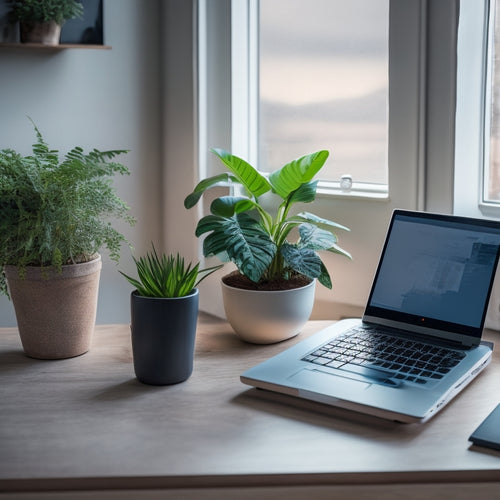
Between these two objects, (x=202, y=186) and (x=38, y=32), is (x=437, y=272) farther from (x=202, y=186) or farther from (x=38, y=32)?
(x=38, y=32)

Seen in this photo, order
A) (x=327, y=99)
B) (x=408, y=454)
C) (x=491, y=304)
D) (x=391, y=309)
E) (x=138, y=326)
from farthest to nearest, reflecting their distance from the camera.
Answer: (x=327, y=99) → (x=491, y=304) → (x=391, y=309) → (x=138, y=326) → (x=408, y=454)

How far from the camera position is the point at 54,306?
1252mm

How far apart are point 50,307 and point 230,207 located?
41cm

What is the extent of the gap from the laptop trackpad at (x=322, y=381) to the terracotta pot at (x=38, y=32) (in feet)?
3.51

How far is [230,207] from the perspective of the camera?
144 cm

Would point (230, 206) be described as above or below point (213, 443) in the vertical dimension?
above

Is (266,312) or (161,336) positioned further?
(266,312)

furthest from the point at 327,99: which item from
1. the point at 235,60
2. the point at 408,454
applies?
the point at 408,454

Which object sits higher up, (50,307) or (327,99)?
(327,99)

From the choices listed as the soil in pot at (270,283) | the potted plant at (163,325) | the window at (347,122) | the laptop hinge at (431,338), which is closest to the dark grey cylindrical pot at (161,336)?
the potted plant at (163,325)

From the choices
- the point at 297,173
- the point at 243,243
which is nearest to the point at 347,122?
the point at 297,173

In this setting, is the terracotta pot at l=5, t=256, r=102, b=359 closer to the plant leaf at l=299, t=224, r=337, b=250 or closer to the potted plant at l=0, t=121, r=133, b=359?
the potted plant at l=0, t=121, r=133, b=359

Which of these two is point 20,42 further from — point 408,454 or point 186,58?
point 408,454

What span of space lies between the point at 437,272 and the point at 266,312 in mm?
314
